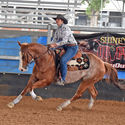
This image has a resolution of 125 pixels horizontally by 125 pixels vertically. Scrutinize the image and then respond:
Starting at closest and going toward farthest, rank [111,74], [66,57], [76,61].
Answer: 1. [66,57]
2. [76,61]
3. [111,74]

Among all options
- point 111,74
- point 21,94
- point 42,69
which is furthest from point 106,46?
point 21,94

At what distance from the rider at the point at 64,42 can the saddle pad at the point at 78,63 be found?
0.70ft

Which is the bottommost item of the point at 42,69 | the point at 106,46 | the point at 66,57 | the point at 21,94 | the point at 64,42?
the point at 21,94

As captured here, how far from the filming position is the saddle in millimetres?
8102

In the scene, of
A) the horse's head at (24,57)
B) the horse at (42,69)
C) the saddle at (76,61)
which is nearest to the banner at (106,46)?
the horse at (42,69)

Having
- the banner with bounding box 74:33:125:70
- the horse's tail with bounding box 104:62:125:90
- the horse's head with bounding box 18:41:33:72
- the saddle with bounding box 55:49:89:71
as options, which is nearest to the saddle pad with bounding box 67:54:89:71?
the saddle with bounding box 55:49:89:71

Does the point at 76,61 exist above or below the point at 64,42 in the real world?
below

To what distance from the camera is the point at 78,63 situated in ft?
27.0

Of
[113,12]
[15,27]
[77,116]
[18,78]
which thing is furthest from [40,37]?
[113,12]

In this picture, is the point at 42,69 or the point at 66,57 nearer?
the point at 42,69

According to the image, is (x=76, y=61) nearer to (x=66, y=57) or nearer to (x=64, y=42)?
(x=66, y=57)

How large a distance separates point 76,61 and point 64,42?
72 cm

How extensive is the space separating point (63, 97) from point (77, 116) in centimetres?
297

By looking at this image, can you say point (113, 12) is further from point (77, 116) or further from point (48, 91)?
point (77, 116)
